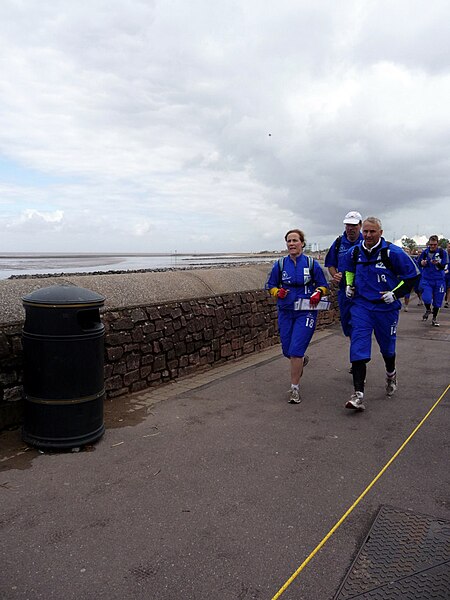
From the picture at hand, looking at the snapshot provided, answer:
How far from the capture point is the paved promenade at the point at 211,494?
101 inches

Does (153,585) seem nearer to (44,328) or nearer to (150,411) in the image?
(44,328)

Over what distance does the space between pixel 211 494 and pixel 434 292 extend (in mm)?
10295

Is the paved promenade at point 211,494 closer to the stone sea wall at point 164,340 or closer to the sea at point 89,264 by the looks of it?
the stone sea wall at point 164,340

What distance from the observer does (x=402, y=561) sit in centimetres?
271

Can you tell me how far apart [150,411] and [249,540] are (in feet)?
8.18

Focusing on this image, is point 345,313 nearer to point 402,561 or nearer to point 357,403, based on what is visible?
point 357,403

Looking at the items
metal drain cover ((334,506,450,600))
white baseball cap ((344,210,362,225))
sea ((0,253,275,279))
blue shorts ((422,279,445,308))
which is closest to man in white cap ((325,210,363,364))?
white baseball cap ((344,210,362,225))

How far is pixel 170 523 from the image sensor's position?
3.06 m

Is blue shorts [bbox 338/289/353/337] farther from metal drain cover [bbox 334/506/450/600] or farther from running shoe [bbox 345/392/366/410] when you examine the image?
metal drain cover [bbox 334/506/450/600]

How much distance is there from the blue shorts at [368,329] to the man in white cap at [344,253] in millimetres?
852

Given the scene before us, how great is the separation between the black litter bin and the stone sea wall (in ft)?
1.06

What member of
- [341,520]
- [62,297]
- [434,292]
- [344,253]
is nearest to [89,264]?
[434,292]

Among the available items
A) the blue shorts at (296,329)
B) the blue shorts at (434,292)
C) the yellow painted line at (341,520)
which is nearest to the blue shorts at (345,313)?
the blue shorts at (296,329)

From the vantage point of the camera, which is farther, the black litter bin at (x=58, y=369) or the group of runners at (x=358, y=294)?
the group of runners at (x=358, y=294)
